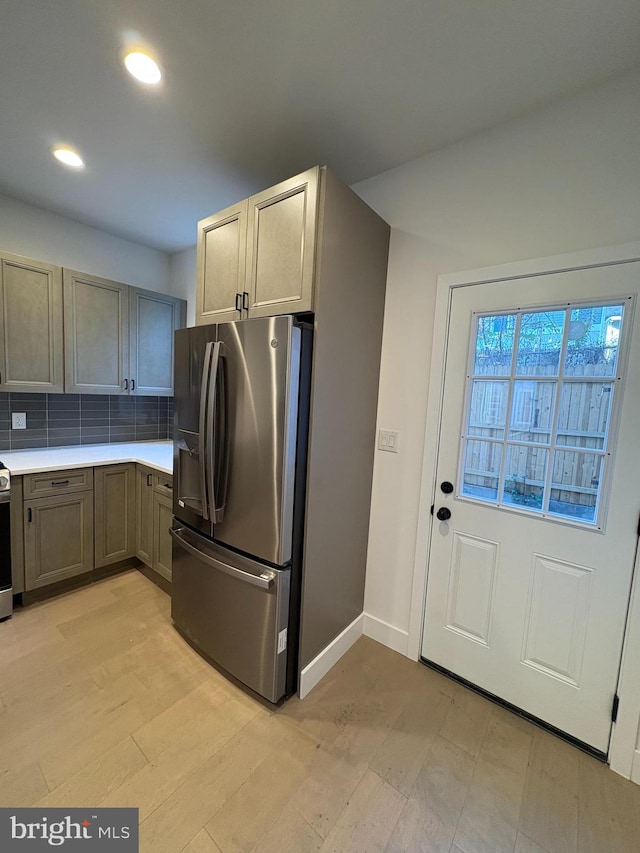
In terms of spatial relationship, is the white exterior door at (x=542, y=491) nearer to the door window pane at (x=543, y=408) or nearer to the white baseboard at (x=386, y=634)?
the door window pane at (x=543, y=408)

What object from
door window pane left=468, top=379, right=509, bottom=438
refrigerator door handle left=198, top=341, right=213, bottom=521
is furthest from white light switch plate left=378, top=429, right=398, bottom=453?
refrigerator door handle left=198, top=341, right=213, bottom=521

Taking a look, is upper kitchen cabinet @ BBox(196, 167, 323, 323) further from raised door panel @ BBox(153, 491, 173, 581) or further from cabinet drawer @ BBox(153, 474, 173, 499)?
raised door panel @ BBox(153, 491, 173, 581)

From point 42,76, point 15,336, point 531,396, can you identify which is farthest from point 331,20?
point 15,336

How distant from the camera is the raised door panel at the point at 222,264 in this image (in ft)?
5.69

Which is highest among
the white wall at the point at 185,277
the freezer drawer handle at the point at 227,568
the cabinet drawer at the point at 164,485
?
the white wall at the point at 185,277

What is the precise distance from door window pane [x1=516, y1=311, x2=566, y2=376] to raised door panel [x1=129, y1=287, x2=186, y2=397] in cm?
282

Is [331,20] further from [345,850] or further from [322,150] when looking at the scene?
[345,850]

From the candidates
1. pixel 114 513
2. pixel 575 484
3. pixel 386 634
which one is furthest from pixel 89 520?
pixel 575 484

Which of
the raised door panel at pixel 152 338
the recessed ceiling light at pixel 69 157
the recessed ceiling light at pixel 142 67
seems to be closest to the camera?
the recessed ceiling light at pixel 142 67

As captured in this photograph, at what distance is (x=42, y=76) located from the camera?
4.72ft

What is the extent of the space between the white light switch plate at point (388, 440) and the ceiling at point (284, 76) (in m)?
1.48

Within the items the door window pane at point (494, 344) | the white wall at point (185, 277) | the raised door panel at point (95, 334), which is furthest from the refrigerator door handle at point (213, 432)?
the white wall at point (185, 277)

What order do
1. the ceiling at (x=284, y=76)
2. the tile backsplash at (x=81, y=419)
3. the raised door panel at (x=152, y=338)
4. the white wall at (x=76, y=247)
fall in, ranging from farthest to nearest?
the raised door panel at (x=152, y=338) → the tile backsplash at (x=81, y=419) → the white wall at (x=76, y=247) → the ceiling at (x=284, y=76)

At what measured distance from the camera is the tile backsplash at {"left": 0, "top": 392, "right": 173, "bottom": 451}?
2570mm
